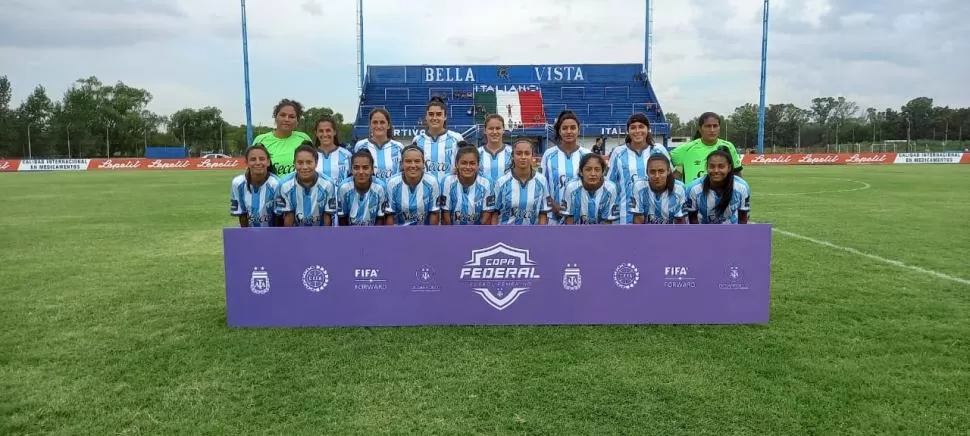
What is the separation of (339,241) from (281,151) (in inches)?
72.6

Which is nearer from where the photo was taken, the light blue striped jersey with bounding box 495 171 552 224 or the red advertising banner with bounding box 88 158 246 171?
the light blue striped jersey with bounding box 495 171 552 224

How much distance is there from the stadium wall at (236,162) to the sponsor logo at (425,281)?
119 ft

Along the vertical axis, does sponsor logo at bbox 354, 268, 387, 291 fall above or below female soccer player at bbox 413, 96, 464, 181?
below

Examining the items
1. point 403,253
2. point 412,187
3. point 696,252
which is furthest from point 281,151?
Answer: point 696,252

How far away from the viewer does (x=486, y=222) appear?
534 cm

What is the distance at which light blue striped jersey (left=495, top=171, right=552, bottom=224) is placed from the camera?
5.34m

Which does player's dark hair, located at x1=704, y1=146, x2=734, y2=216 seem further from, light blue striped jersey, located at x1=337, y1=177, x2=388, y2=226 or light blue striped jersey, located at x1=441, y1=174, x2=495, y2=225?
light blue striped jersey, located at x1=337, y1=177, x2=388, y2=226

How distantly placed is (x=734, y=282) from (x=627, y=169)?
4.92 ft

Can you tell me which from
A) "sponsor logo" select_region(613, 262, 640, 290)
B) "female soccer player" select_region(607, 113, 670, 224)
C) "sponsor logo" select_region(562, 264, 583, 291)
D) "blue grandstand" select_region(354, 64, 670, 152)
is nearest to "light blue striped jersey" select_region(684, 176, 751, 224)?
"female soccer player" select_region(607, 113, 670, 224)

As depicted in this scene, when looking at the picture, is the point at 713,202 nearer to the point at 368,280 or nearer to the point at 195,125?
the point at 368,280

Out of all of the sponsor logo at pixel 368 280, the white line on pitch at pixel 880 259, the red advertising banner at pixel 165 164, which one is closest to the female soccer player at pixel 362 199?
the sponsor logo at pixel 368 280

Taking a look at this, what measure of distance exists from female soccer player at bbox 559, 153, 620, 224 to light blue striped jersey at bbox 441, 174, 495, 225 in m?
0.68

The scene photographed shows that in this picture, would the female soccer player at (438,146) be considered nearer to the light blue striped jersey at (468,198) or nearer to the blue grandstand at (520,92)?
the light blue striped jersey at (468,198)

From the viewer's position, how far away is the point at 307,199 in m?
5.20
